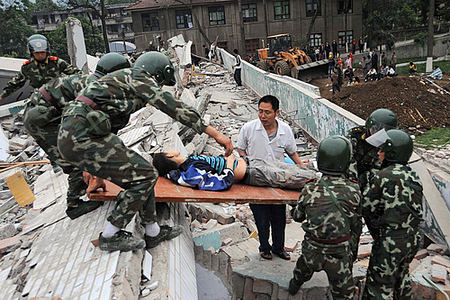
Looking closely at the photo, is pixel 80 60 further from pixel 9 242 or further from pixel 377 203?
pixel 377 203

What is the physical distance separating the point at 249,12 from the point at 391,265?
1410 inches

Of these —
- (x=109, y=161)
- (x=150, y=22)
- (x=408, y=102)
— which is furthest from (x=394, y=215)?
(x=150, y=22)

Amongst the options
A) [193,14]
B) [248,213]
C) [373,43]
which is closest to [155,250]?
[248,213]

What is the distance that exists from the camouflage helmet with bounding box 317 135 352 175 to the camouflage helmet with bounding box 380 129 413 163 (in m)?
0.40

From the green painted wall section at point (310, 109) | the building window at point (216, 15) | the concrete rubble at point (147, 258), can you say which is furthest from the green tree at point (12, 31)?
the concrete rubble at point (147, 258)

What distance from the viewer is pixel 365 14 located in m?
37.2

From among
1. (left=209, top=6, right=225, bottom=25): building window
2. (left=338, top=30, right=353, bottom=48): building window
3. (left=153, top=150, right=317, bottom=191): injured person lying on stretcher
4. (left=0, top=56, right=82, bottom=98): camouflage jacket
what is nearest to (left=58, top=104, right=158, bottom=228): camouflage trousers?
(left=153, top=150, right=317, bottom=191): injured person lying on stretcher

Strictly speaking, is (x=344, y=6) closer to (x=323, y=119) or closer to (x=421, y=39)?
(x=421, y=39)

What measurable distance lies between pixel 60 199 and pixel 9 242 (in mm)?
957

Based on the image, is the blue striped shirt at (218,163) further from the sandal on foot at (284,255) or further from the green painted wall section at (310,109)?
the green painted wall section at (310,109)

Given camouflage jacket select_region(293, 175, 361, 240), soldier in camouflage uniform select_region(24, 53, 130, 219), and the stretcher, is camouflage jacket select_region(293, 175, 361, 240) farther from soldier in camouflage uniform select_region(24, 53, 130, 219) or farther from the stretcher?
soldier in camouflage uniform select_region(24, 53, 130, 219)

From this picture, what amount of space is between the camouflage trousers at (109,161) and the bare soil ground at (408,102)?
359 inches

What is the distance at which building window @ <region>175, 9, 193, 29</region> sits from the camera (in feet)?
117

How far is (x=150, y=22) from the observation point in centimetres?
3559
